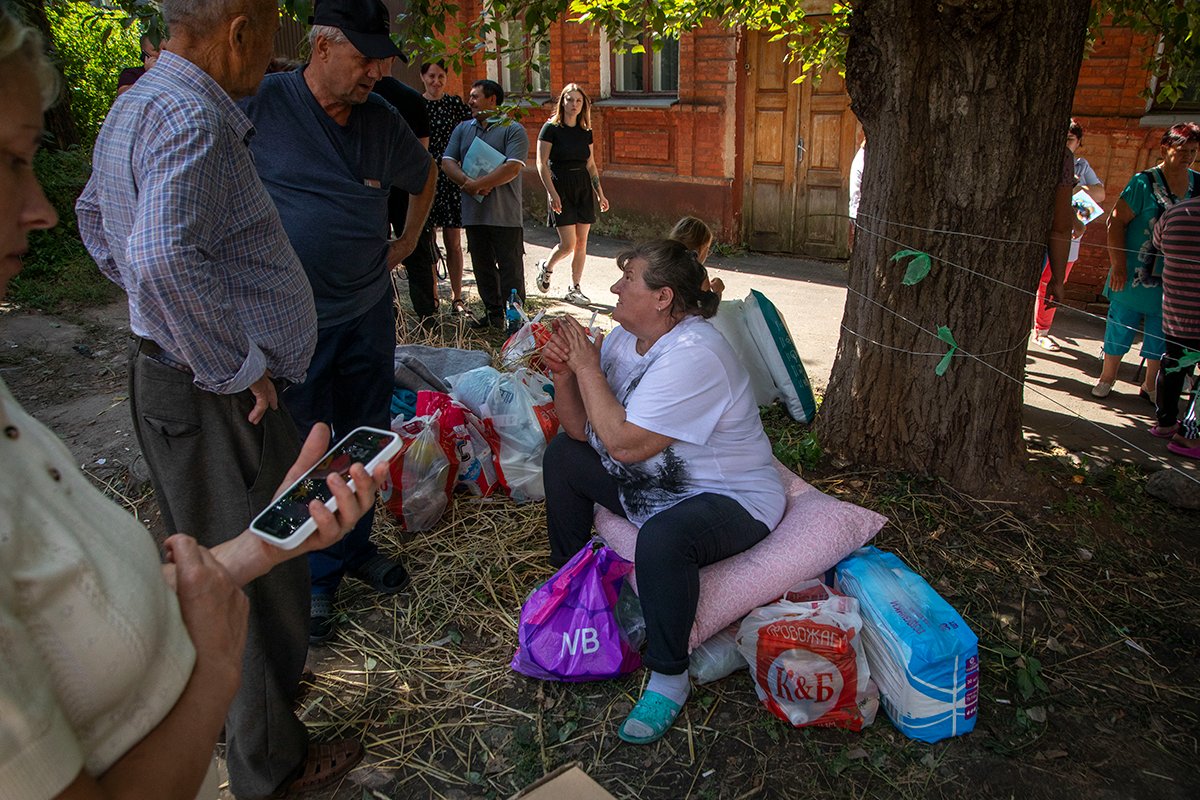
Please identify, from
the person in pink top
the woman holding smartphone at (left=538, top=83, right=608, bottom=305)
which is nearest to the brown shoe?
the person in pink top

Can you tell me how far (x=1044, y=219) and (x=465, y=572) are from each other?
9.43 ft

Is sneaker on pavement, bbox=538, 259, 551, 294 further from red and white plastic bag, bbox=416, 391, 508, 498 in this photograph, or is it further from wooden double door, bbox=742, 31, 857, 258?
red and white plastic bag, bbox=416, 391, 508, 498

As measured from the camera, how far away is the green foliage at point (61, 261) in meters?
7.73

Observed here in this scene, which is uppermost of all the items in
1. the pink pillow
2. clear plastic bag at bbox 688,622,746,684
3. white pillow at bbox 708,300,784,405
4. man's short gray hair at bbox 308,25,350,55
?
man's short gray hair at bbox 308,25,350,55

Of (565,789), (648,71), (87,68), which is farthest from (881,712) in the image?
(87,68)

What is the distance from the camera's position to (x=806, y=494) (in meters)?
2.99

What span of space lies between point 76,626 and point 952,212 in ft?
11.2

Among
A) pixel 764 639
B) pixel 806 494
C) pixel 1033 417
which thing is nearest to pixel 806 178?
pixel 1033 417

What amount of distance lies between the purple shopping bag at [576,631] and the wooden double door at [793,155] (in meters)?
7.58

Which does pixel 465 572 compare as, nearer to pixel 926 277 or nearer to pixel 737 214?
pixel 926 277

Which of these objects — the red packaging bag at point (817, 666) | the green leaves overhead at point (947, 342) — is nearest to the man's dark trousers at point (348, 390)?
the red packaging bag at point (817, 666)

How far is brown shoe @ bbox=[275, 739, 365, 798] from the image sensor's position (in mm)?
2363

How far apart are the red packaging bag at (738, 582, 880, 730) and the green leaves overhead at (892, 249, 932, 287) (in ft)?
5.09

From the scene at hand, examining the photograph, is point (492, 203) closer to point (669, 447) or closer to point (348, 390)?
point (348, 390)
